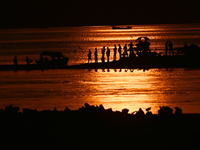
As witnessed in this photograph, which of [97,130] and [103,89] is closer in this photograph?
[97,130]

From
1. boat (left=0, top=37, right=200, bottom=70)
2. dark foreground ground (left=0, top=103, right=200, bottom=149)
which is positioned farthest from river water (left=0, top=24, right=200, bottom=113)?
dark foreground ground (left=0, top=103, right=200, bottom=149)

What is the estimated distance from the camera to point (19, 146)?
48.7ft

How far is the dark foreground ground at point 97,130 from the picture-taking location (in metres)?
14.6

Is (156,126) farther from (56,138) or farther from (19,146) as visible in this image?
(19,146)

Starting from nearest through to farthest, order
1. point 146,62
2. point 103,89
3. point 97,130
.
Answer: point 97,130, point 103,89, point 146,62

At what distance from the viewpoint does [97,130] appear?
1591 centimetres

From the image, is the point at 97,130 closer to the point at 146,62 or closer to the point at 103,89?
the point at 103,89

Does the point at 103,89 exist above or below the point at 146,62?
below

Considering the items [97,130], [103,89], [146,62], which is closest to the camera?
[97,130]

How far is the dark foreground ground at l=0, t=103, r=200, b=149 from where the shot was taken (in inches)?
576

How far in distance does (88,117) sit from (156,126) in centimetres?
268

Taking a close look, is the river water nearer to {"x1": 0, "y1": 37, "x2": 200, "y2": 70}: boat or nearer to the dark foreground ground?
{"x1": 0, "y1": 37, "x2": 200, "y2": 70}: boat

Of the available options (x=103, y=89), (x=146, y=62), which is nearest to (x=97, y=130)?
(x=103, y=89)

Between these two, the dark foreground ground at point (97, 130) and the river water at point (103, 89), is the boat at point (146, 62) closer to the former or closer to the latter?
the river water at point (103, 89)
